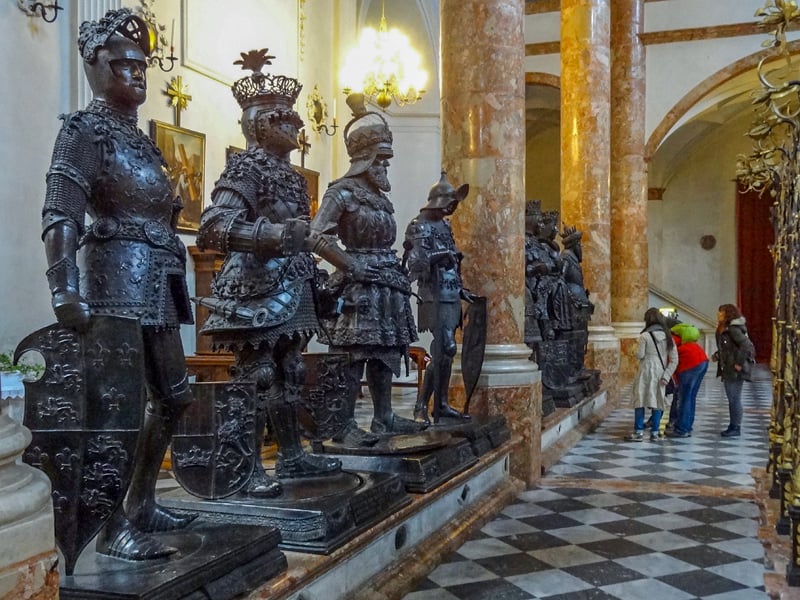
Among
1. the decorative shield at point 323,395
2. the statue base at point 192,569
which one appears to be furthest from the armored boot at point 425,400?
the statue base at point 192,569

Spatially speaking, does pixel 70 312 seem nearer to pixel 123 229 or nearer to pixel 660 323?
pixel 123 229

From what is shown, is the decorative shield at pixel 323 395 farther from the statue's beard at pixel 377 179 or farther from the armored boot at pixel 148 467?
the armored boot at pixel 148 467

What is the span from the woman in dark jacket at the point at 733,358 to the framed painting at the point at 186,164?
5894mm

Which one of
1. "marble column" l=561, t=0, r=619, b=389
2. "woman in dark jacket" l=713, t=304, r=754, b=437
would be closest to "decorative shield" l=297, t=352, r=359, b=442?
"woman in dark jacket" l=713, t=304, r=754, b=437

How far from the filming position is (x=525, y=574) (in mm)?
4473

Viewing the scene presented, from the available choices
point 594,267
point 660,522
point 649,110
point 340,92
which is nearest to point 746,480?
point 660,522

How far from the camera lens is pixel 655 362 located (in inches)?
350

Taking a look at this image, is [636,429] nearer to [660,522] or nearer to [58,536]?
[660,522]

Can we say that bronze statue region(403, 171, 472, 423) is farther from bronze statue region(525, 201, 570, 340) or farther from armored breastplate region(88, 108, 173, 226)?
armored breastplate region(88, 108, 173, 226)

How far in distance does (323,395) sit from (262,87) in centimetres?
168

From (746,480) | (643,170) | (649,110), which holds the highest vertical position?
(649,110)

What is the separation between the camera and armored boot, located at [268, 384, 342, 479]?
4.16m

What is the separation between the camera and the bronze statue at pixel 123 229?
2.82 metres

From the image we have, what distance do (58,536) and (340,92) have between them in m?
11.5
